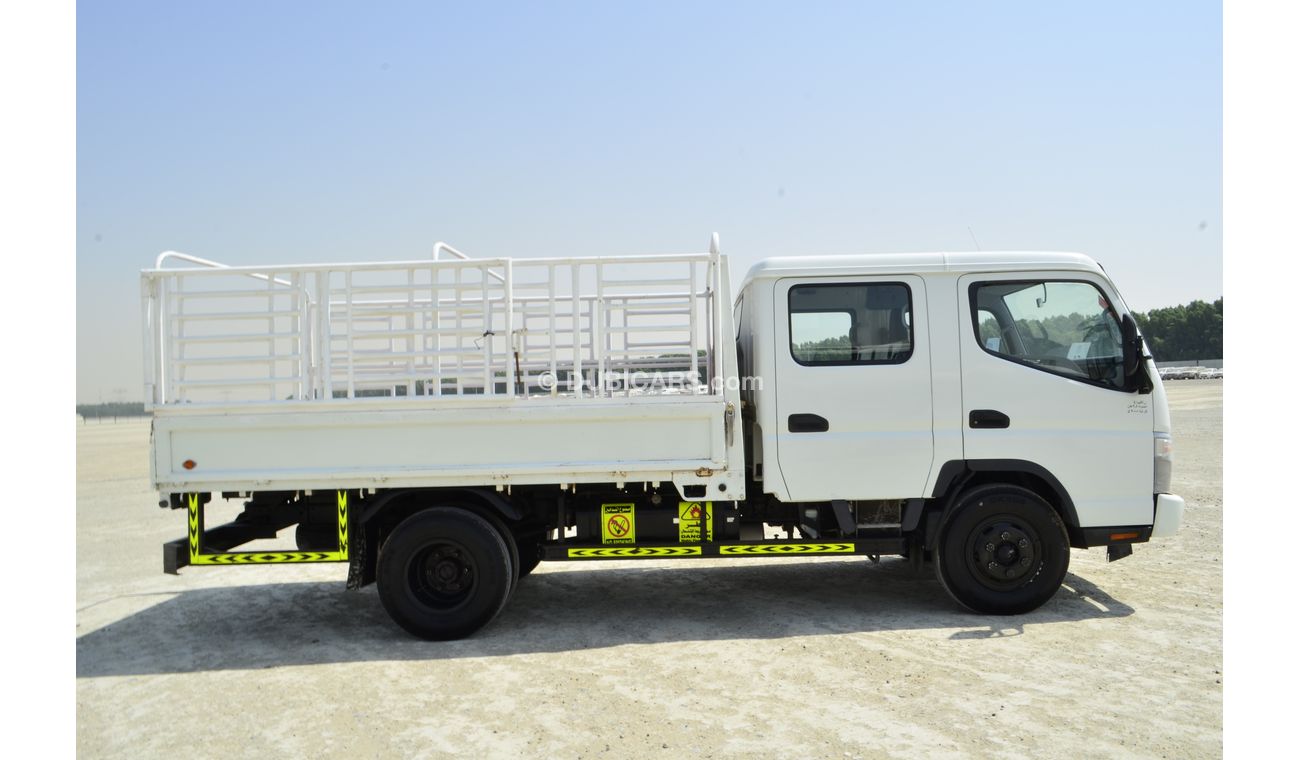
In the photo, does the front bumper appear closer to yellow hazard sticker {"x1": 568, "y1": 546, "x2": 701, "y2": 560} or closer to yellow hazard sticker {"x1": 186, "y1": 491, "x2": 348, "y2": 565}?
yellow hazard sticker {"x1": 568, "y1": 546, "x2": 701, "y2": 560}

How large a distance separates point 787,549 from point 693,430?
115cm

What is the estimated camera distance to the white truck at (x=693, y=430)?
559 cm

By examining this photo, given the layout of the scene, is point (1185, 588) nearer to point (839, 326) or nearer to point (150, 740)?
point (839, 326)

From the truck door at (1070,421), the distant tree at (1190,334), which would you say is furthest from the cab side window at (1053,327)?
the distant tree at (1190,334)

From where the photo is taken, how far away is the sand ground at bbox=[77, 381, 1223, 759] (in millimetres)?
3990

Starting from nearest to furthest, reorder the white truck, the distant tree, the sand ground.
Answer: the sand ground → the white truck → the distant tree

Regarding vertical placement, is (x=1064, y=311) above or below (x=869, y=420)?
above

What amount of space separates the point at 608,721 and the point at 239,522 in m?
3.43

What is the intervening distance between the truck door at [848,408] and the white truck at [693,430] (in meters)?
0.02

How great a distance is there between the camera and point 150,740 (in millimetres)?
4184

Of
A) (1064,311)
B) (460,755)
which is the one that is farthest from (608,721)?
(1064,311)

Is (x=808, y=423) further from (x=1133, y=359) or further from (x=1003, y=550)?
(x=1133, y=359)

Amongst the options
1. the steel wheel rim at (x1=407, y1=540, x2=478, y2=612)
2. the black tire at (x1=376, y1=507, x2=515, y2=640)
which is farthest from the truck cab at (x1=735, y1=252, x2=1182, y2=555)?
the steel wheel rim at (x1=407, y1=540, x2=478, y2=612)

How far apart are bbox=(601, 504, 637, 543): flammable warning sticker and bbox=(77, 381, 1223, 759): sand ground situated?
671 mm
